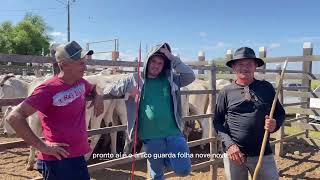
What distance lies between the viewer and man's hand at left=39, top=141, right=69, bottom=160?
2.37 metres

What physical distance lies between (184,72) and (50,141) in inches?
56.7

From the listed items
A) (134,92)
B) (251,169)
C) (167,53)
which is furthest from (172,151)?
(167,53)

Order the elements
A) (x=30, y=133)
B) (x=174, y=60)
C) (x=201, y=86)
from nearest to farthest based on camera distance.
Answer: (x=30, y=133), (x=174, y=60), (x=201, y=86)

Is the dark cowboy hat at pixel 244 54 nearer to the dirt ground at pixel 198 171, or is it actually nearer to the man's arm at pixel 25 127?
the man's arm at pixel 25 127

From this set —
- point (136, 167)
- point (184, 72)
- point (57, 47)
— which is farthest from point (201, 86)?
point (57, 47)

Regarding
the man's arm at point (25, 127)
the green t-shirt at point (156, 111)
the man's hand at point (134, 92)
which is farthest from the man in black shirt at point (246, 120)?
the man's arm at point (25, 127)

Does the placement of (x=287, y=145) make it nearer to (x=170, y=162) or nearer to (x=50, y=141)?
(x=170, y=162)

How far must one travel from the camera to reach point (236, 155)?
326 centimetres

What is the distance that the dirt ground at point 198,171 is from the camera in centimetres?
603

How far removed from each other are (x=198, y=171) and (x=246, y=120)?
3.19 metres

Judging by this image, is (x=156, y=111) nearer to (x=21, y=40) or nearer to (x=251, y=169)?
(x=251, y=169)

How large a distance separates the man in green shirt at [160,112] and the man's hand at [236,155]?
0.37m

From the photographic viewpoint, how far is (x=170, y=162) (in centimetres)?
330

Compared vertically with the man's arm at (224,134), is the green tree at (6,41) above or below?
above
